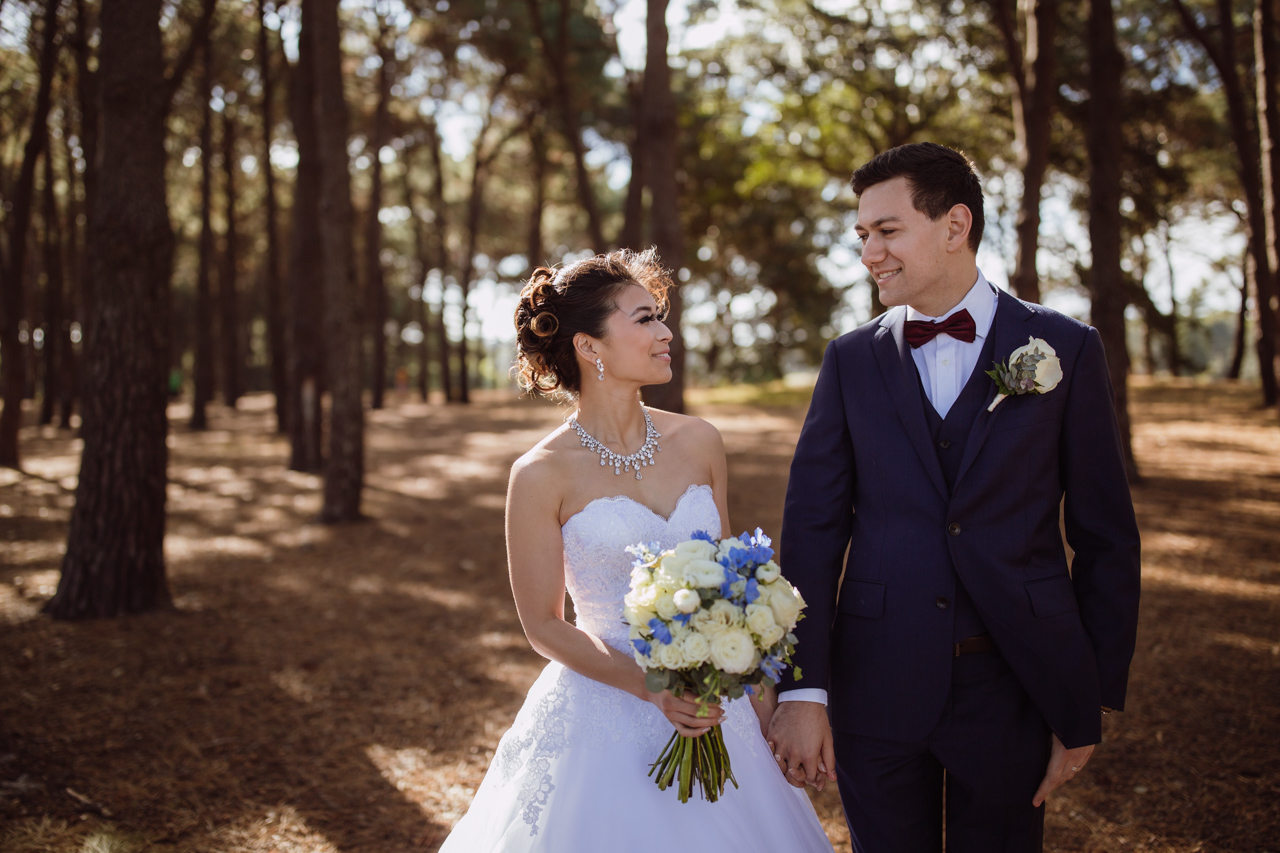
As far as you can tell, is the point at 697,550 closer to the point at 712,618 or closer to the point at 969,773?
the point at 712,618

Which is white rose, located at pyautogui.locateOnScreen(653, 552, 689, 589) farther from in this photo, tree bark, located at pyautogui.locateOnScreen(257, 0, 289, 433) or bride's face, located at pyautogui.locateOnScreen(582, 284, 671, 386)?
tree bark, located at pyautogui.locateOnScreen(257, 0, 289, 433)

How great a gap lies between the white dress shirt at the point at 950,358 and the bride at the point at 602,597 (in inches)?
23.0

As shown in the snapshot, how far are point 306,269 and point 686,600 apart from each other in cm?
1264

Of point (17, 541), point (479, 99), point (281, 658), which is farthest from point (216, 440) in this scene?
point (281, 658)

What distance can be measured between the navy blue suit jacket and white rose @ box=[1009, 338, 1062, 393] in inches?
3.8

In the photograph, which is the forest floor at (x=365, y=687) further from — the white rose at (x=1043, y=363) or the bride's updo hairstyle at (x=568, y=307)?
the white rose at (x=1043, y=363)

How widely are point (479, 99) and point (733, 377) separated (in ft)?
54.2

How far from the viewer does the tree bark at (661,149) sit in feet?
26.1

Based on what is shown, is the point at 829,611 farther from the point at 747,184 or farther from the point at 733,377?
the point at 733,377

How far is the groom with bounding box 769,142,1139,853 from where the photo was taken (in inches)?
83.4

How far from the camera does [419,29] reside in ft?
62.0

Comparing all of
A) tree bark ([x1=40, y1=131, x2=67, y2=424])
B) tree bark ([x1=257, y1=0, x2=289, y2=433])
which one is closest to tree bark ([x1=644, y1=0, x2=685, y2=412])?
tree bark ([x1=257, y1=0, x2=289, y2=433])

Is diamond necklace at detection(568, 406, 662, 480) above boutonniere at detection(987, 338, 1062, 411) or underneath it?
underneath

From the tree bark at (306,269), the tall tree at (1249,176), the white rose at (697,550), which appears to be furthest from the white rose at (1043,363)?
the tall tree at (1249,176)
